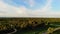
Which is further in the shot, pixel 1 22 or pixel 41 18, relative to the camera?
pixel 41 18

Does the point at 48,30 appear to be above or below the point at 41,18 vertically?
below

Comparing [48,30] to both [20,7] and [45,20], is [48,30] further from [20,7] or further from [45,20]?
[20,7]

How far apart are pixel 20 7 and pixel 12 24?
32 centimetres

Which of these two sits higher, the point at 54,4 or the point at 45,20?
the point at 54,4

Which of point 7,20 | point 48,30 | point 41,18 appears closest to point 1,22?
point 7,20

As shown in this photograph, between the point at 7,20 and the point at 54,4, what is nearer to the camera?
the point at 7,20

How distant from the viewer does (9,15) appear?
1.89m

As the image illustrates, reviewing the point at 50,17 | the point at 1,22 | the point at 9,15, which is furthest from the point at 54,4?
the point at 1,22

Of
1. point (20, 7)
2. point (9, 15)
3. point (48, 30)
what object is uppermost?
point (20, 7)

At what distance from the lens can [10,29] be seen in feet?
6.09

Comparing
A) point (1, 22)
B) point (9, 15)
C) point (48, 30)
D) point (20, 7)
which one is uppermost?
point (20, 7)

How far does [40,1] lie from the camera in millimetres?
1979

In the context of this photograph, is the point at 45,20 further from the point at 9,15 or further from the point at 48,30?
the point at 9,15

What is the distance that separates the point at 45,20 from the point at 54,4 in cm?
33
